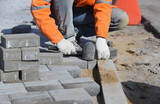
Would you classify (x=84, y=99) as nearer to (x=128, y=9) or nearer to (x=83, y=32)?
(x=83, y=32)

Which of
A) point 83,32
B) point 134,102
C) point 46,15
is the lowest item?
point 134,102

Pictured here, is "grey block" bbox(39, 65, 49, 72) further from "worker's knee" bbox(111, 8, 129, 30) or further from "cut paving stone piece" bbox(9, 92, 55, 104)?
"worker's knee" bbox(111, 8, 129, 30)

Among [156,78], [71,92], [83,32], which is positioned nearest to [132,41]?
[83,32]

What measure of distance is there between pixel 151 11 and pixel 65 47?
4981 millimetres

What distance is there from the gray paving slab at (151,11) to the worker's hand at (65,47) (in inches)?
112

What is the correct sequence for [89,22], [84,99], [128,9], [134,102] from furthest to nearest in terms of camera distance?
[128,9] < [89,22] < [134,102] < [84,99]

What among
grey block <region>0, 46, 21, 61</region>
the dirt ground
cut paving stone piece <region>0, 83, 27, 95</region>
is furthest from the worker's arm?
cut paving stone piece <region>0, 83, 27, 95</region>

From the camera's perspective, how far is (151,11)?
949 cm

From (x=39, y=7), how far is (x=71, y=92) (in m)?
1.74

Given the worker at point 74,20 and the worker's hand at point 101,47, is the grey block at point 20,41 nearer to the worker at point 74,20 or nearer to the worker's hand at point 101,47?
the worker at point 74,20

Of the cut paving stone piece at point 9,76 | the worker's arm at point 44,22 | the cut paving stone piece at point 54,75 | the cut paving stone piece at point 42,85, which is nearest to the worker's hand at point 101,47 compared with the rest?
the worker's arm at point 44,22

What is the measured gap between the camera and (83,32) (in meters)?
6.03

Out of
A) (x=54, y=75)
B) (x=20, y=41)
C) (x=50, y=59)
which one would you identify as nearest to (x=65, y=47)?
(x=50, y=59)

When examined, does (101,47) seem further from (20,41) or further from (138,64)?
(20,41)
